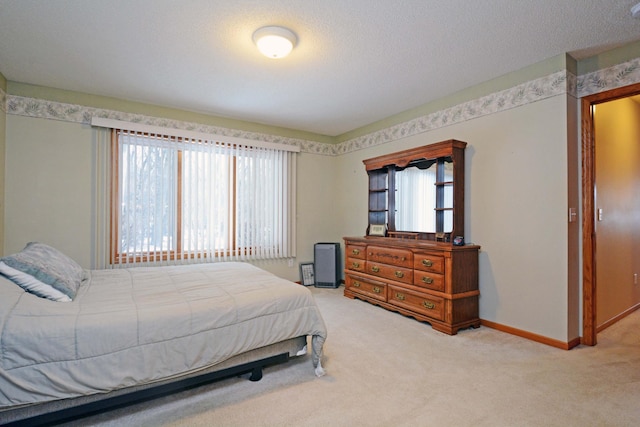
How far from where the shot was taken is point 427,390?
206 cm

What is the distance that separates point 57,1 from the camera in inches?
82.1

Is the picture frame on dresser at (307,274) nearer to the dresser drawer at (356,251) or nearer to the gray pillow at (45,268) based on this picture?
the dresser drawer at (356,251)

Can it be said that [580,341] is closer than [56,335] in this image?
No

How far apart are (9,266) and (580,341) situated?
4.34 m

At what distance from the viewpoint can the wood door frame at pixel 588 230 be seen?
2791 mm

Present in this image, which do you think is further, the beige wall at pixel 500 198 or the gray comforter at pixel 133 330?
the beige wall at pixel 500 198

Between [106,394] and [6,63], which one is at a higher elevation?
[6,63]

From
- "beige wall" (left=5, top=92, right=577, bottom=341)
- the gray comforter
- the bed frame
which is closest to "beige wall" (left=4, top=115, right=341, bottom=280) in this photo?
"beige wall" (left=5, top=92, right=577, bottom=341)

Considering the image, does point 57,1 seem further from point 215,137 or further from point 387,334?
point 387,334

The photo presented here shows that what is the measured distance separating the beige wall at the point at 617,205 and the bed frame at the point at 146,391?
325 centimetres

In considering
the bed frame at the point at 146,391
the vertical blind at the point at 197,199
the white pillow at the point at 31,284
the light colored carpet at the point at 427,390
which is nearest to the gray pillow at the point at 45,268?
the white pillow at the point at 31,284

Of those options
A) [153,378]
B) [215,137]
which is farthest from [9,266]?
[215,137]

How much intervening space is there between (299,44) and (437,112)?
1.99m

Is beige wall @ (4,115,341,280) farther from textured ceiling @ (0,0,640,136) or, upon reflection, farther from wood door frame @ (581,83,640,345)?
wood door frame @ (581,83,640,345)
